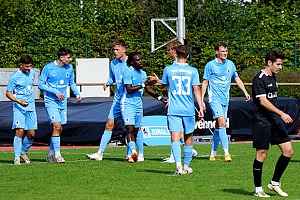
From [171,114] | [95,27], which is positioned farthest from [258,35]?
[171,114]

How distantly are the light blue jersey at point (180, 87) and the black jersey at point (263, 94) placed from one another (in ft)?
7.89

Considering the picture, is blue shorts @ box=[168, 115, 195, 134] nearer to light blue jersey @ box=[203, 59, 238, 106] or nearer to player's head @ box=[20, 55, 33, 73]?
light blue jersey @ box=[203, 59, 238, 106]

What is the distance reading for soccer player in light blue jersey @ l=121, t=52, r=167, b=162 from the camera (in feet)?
49.9

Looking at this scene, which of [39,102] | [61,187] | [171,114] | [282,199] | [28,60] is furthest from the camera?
[39,102]

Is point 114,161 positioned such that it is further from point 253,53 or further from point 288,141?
point 253,53

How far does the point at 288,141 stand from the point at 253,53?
22862 mm

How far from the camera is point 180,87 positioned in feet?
42.7

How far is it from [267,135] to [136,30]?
82.7ft

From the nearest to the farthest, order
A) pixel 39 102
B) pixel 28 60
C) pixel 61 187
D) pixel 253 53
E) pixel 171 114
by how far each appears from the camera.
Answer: pixel 61 187, pixel 171 114, pixel 28 60, pixel 39 102, pixel 253 53

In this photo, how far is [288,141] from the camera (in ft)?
35.6

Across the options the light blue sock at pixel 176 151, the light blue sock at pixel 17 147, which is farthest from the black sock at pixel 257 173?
the light blue sock at pixel 17 147

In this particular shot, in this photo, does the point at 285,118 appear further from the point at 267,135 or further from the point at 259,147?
the point at 259,147

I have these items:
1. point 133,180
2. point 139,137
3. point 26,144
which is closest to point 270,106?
point 133,180

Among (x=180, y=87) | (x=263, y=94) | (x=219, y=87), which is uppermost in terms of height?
(x=263, y=94)
